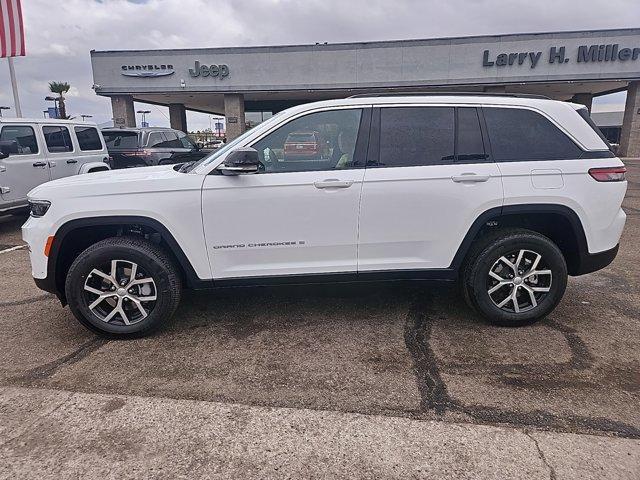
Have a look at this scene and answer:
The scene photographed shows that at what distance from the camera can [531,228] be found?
3832mm

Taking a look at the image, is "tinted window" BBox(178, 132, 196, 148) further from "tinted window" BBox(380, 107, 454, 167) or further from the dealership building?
the dealership building

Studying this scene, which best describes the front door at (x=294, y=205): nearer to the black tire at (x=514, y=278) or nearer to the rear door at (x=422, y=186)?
the rear door at (x=422, y=186)

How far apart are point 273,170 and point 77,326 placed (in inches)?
88.7

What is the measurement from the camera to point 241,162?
10.6ft

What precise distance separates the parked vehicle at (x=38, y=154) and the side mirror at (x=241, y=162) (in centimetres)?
584

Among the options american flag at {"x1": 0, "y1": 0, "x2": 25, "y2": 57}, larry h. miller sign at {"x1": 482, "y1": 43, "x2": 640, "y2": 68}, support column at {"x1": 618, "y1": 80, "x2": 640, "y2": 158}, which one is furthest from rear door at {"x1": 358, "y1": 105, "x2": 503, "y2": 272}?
support column at {"x1": 618, "y1": 80, "x2": 640, "y2": 158}

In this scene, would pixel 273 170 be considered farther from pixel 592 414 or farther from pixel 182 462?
pixel 592 414

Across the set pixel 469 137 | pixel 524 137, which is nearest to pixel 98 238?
pixel 469 137

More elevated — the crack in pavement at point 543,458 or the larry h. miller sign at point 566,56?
the larry h. miller sign at point 566,56

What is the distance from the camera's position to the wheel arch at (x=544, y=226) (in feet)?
11.6

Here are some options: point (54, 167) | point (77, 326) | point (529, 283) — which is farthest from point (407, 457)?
point (54, 167)

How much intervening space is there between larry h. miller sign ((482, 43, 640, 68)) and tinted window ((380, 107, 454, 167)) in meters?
22.8

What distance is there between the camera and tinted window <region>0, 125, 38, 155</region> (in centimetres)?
718

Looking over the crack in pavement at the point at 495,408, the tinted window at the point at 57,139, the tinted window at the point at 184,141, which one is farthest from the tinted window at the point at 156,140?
the crack in pavement at the point at 495,408
